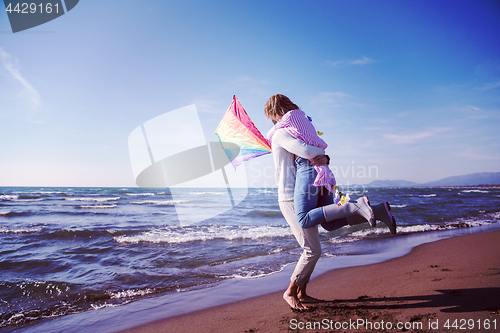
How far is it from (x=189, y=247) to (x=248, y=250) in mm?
1640

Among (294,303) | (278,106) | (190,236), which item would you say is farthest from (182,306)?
(190,236)

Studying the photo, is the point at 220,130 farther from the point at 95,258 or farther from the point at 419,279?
the point at 95,258

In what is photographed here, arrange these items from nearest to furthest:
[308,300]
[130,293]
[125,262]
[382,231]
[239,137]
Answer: [308,300] → [239,137] → [130,293] → [125,262] → [382,231]

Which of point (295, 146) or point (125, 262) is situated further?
point (125, 262)

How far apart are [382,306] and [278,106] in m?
2.37

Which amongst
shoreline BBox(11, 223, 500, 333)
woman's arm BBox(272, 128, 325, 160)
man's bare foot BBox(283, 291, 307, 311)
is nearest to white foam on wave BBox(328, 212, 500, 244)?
shoreline BBox(11, 223, 500, 333)

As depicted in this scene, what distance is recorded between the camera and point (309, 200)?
94.9 inches

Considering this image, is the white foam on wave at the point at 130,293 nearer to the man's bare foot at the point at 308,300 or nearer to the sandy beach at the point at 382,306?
the sandy beach at the point at 382,306

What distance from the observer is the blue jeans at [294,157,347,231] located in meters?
2.34

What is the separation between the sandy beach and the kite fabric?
6.16ft

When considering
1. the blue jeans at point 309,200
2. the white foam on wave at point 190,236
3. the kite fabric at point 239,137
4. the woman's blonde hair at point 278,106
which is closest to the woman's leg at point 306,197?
the blue jeans at point 309,200

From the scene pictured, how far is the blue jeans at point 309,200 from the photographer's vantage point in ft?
7.69

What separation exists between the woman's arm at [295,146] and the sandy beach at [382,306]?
156cm

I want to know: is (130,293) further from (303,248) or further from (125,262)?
(303,248)
